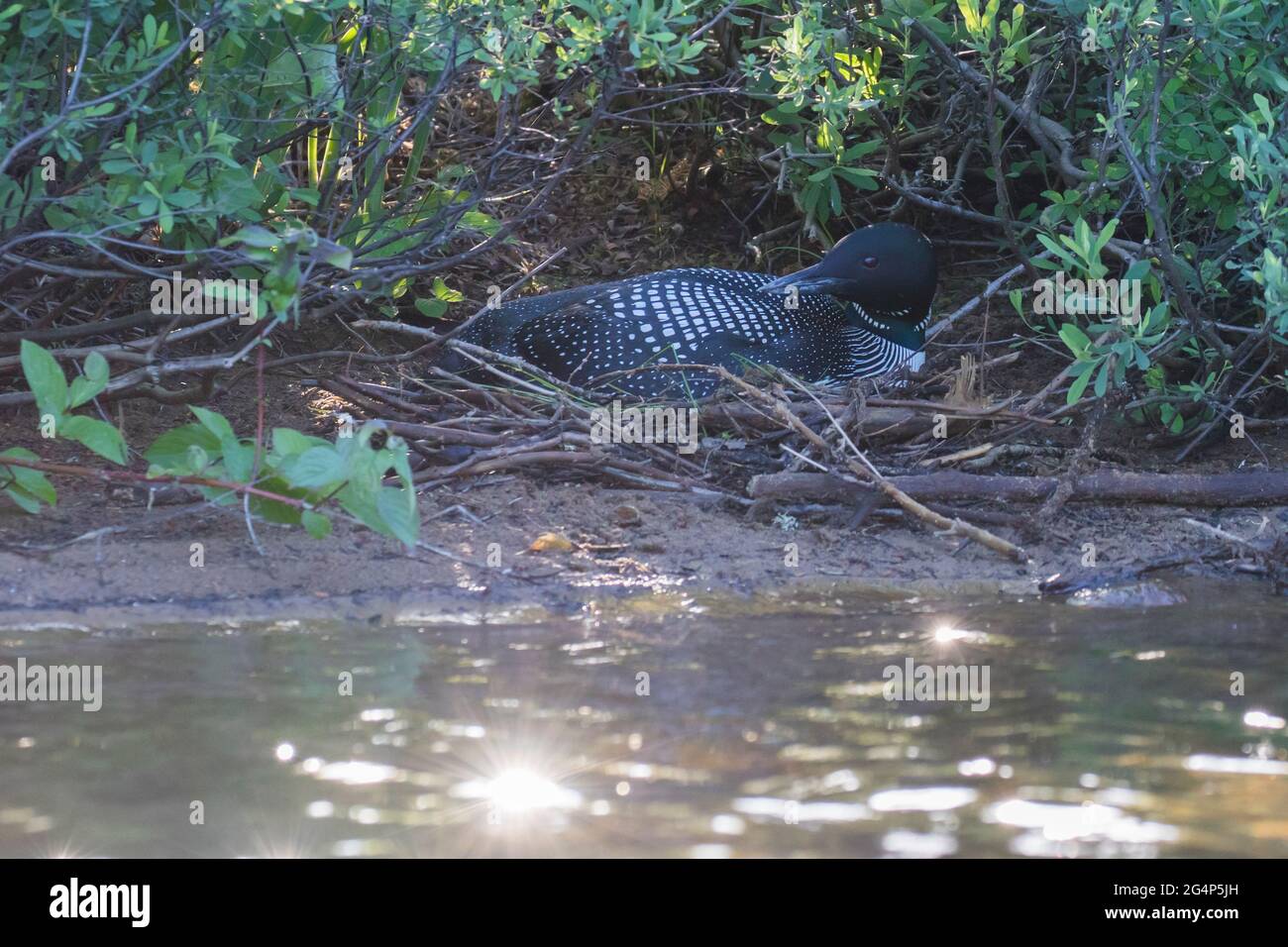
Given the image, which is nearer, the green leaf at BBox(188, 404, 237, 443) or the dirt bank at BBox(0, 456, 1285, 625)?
the green leaf at BBox(188, 404, 237, 443)

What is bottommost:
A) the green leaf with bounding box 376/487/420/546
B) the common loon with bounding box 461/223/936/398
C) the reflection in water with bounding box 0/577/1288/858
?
the reflection in water with bounding box 0/577/1288/858

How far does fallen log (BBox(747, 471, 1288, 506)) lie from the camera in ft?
14.4

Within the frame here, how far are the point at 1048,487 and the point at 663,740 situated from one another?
2097 mm

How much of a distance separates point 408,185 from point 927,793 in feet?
11.7

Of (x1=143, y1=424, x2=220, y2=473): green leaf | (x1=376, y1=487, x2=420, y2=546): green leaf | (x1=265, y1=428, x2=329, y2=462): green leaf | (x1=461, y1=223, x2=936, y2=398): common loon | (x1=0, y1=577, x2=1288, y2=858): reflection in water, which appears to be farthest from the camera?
(x1=461, y1=223, x2=936, y2=398): common loon

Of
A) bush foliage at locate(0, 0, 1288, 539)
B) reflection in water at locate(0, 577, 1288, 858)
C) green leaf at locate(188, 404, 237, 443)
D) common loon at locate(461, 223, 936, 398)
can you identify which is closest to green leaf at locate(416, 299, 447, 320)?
bush foliage at locate(0, 0, 1288, 539)

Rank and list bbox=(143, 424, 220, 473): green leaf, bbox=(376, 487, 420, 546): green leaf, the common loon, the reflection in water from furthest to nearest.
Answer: the common loon < bbox=(143, 424, 220, 473): green leaf < bbox=(376, 487, 420, 546): green leaf < the reflection in water

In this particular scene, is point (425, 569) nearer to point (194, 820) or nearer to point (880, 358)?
point (194, 820)

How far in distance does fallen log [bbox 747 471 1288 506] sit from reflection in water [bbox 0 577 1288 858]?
678 mm

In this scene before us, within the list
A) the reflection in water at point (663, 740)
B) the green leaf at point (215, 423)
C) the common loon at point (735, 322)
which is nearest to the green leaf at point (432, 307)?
the common loon at point (735, 322)

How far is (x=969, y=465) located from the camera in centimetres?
477

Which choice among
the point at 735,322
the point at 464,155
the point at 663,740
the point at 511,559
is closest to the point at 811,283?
the point at 735,322

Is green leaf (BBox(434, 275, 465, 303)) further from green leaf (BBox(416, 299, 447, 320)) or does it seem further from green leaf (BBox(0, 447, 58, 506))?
green leaf (BBox(0, 447, 58, 506))

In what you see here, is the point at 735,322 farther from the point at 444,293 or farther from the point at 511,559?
the point at 511,559
